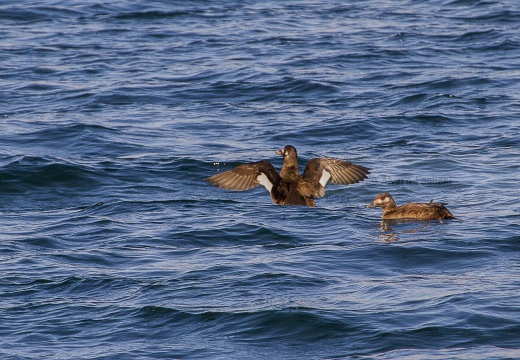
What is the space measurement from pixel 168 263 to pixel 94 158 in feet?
17.1

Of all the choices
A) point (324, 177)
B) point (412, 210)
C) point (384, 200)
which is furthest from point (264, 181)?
point (412, 210)

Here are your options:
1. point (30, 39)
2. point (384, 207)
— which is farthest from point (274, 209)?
point (30, 39)

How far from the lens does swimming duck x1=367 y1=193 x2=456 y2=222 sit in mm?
10699

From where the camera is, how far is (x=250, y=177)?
1205 centimetres

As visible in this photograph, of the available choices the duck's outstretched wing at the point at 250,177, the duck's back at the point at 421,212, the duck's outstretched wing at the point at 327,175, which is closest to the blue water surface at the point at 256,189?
the duck's back at the point at 421,212

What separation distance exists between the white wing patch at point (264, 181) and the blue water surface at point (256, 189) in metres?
0.21

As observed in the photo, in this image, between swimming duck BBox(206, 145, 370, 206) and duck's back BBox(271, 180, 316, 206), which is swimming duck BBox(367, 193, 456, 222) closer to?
swimming duck BBox(206, 145, 370, 206)

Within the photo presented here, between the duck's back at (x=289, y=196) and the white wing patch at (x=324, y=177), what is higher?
the white wing patch at (x=324, y=177)

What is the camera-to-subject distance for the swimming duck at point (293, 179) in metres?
12.0

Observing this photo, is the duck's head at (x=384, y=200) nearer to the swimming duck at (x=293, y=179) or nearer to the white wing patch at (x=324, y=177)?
the swimming duck at (x=293, y=179)

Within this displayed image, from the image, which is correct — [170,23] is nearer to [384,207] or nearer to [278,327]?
[384,207]

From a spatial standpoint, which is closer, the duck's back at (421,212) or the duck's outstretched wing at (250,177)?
the duck's back at (421,212)

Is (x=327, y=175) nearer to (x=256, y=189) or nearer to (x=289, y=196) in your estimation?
(x=289, y=196)

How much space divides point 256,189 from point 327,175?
52.2 inches
